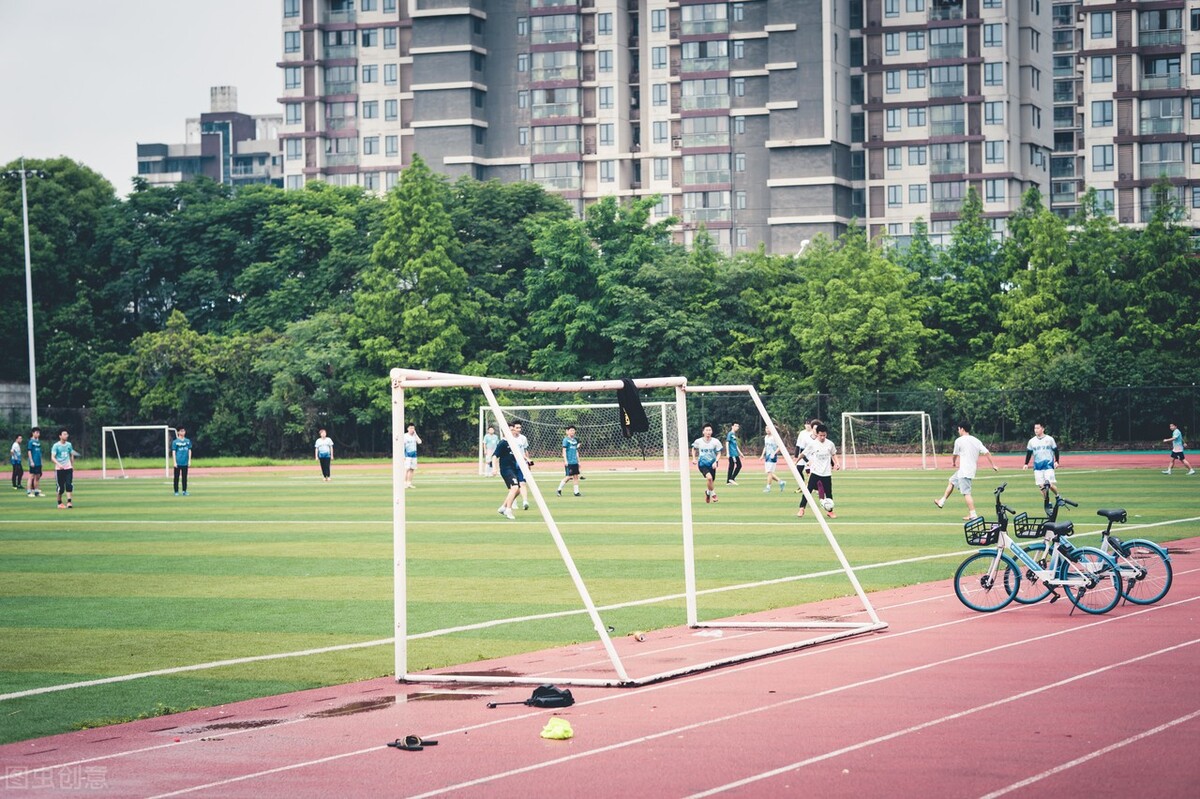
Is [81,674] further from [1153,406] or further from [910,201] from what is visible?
[910,201]

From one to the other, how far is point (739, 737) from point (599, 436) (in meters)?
48.2

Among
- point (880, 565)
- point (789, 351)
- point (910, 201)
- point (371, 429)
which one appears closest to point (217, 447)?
point (371, 429)

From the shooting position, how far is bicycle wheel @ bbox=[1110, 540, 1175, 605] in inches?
606

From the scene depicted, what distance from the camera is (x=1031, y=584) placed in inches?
623

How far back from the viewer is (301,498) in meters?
39.5

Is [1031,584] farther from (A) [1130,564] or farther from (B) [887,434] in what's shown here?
(B) [887,434]

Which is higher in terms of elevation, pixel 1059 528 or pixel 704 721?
pixel 1059 528

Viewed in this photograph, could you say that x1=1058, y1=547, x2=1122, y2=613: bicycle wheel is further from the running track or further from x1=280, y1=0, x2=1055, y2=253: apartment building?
x1=280, y1=0, x2=1055, y2=253: apartment building

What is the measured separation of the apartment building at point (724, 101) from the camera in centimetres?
9256

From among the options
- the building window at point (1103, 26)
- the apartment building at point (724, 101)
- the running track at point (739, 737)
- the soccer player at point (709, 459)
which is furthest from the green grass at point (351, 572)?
the building window at point (1103, 26)

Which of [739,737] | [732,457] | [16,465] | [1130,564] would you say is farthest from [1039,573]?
[16,465]

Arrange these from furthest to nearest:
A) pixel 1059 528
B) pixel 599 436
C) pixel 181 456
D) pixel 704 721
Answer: pixel 599 436 < pixel 181 456 < pixel 1059 528 < pixel 704 721

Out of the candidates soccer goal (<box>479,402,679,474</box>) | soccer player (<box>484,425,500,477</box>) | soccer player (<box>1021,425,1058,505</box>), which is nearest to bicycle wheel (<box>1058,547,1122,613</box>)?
soccer player (<box>1021,425,1058,505</box>)

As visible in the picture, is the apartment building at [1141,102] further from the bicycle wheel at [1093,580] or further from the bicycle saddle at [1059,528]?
the bicycle saddle at [1059,528]
